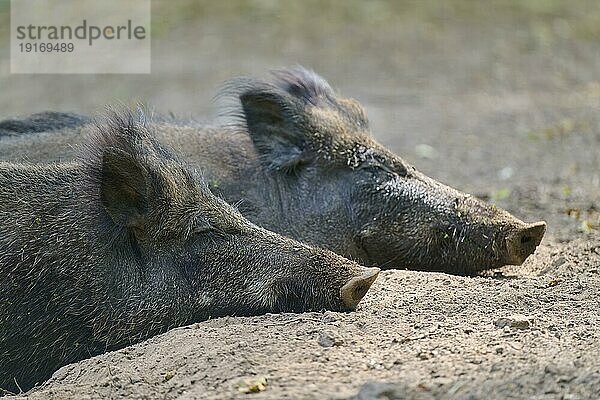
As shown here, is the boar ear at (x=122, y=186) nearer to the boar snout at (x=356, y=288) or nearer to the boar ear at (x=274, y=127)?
the boar snout at (x=356, y=288)

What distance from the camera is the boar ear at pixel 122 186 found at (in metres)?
5.03

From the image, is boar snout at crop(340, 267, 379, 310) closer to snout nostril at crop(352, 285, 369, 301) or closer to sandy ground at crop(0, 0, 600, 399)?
snout nostril at crop(352, 285, 369, 301)

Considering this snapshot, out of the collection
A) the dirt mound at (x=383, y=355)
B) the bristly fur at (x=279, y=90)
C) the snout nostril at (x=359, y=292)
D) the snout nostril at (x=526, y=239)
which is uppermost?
the bristly fur at (x=279, y=90)

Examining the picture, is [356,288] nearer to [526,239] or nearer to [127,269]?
[127,269]

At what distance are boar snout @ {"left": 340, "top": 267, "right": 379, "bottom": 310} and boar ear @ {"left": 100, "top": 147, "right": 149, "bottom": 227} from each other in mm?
1031

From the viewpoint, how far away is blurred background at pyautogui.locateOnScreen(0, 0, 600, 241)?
32.3 feet

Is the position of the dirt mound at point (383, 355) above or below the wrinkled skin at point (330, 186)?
below

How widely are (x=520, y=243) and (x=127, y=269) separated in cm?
247

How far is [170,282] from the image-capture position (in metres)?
5.03

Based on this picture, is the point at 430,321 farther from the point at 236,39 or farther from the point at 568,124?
the point at 236,39

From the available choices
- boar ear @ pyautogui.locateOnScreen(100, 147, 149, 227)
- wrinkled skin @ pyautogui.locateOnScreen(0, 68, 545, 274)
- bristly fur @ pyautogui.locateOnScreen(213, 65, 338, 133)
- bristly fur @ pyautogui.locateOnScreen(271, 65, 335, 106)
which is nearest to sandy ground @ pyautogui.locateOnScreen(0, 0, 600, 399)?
wrinkled skin @ pyautogui.locateOnScreen(0, 68, 545, 274)

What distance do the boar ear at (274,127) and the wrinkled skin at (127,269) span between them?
1728mm

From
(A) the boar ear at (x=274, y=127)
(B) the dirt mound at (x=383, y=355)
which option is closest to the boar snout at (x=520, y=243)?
(B) the dirt mound at (x=383, y=355)

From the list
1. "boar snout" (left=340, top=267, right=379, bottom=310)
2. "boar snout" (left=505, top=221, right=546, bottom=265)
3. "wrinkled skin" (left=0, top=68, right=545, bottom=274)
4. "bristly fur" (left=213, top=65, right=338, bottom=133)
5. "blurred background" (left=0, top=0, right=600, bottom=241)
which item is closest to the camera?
"boar snout" (left=340, top=267, right=379, bottom=310)
